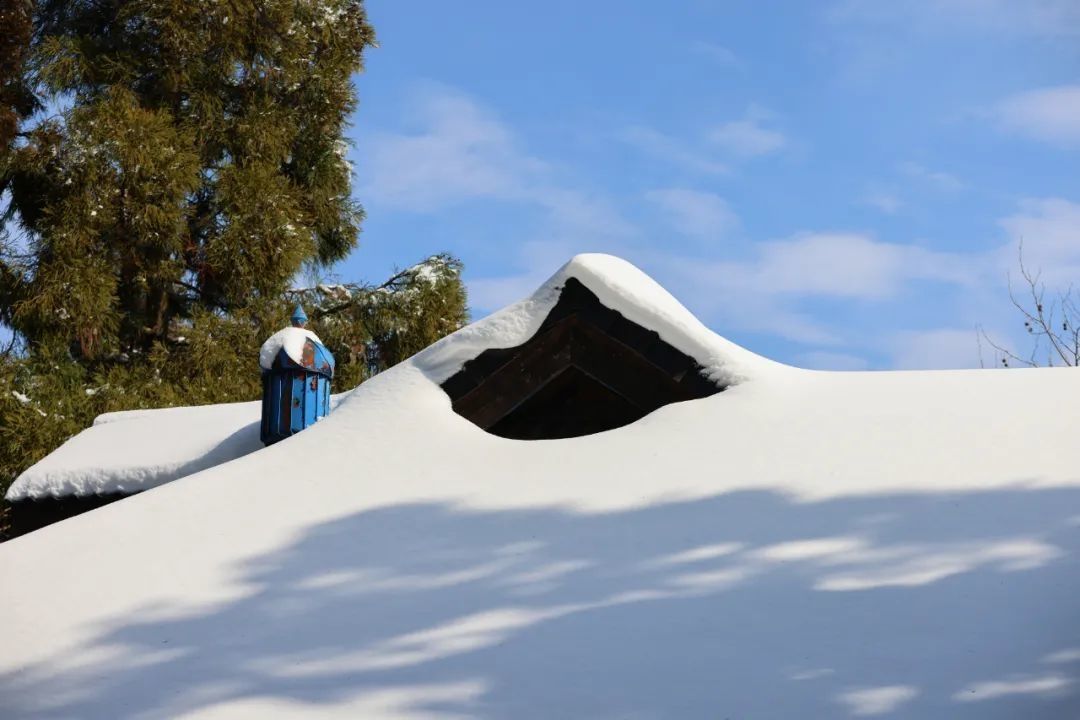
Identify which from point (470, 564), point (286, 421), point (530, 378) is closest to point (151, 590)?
point (470, 564)

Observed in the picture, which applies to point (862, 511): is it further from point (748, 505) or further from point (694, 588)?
point (694, 588)

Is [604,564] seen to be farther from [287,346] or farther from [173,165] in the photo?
[173,165]

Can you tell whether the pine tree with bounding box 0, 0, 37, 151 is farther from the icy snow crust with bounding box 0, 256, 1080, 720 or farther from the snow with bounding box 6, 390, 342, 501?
the icy snow crust with bounding box 0, 256, 1080, 720

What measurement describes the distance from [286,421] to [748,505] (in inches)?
144

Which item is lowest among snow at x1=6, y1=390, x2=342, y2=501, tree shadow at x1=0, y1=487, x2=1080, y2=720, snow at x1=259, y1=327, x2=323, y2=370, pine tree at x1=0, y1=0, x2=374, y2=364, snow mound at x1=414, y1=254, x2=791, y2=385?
tree shadow at x1=0, y1=487, x2=1080, y2=720

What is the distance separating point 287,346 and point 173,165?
37.4 feet

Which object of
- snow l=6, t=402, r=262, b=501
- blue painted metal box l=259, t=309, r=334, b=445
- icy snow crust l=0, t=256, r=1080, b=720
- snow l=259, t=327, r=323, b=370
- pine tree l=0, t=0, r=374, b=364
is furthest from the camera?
pine tree l=0, t=0, r=374, b=364

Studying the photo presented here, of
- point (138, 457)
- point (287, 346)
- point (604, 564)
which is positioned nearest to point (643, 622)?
point (604, 564)

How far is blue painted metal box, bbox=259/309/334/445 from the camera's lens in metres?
7.51

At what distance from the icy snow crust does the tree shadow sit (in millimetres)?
11

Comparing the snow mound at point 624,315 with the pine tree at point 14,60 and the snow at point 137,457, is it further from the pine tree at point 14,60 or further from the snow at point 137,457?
the pine tree at point 14,60

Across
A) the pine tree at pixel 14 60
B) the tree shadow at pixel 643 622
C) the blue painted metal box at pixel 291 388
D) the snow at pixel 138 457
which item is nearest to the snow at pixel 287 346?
the blue painted metal box at pixel 291 388

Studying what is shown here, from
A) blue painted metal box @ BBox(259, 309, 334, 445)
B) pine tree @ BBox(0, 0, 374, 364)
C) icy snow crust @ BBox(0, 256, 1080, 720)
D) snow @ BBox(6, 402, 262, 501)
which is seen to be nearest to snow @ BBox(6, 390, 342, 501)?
snow @ BBox(6, 402, 262, 501)

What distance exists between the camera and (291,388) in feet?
24.8
